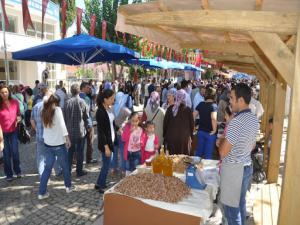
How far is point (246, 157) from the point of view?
3311mm

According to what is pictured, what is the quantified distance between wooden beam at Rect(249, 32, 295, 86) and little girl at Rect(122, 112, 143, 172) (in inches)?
118

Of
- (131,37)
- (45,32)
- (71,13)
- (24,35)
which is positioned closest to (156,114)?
(131,37)

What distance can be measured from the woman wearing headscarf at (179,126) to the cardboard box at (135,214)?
8.64 ft

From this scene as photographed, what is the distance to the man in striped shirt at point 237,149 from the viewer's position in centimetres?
315

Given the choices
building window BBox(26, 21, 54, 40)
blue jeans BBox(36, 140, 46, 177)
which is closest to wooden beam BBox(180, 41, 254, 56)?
blue jeans BBox(36, 140, 46, 177)

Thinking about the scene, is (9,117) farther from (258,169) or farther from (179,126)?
(258,169)

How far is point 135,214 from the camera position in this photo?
3.22 meters

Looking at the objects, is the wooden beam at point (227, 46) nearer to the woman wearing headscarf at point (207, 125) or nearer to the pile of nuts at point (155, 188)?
the woman wearing headscarf at point (207, 125)

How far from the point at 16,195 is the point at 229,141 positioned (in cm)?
415

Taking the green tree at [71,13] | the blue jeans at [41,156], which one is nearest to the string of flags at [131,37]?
the blue jeans at [41,156]

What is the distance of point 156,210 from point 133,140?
2.39 m

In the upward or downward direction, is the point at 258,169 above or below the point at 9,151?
below

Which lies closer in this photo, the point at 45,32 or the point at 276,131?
the point at 276,131

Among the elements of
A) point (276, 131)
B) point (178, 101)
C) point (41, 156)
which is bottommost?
point (41, 156)
